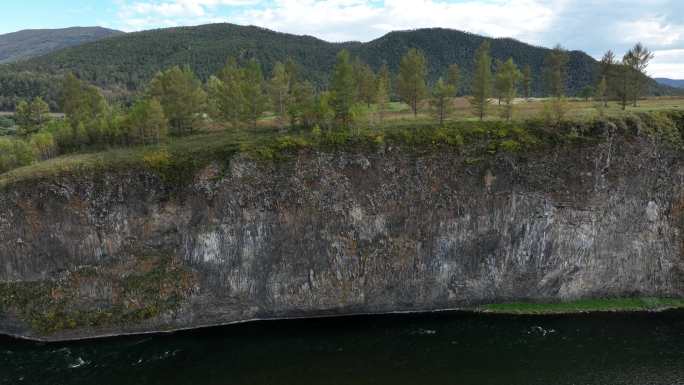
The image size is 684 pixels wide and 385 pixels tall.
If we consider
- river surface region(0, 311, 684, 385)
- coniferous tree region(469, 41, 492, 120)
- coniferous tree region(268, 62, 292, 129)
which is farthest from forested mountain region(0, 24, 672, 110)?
river surface region(0, 311, 684, 385)

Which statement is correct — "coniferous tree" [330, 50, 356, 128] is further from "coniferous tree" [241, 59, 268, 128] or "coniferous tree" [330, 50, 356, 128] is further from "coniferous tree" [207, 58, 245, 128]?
"coniferous tree" [207, 58, 245, 128]

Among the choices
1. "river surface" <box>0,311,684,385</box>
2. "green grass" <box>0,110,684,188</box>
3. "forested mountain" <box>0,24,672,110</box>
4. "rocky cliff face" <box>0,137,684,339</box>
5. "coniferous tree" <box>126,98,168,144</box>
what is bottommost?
"river surface" <box>0,311,684,385</box>

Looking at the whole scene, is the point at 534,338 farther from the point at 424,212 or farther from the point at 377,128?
the point at 377,128

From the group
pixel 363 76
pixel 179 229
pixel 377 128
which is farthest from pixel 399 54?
pixel 179 229

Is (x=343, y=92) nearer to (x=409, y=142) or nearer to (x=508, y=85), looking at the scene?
(x=409, y=142)

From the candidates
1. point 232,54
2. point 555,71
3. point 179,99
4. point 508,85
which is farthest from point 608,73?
point 232,54

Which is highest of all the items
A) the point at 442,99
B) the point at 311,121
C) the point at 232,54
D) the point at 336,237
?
the point at 232,54
